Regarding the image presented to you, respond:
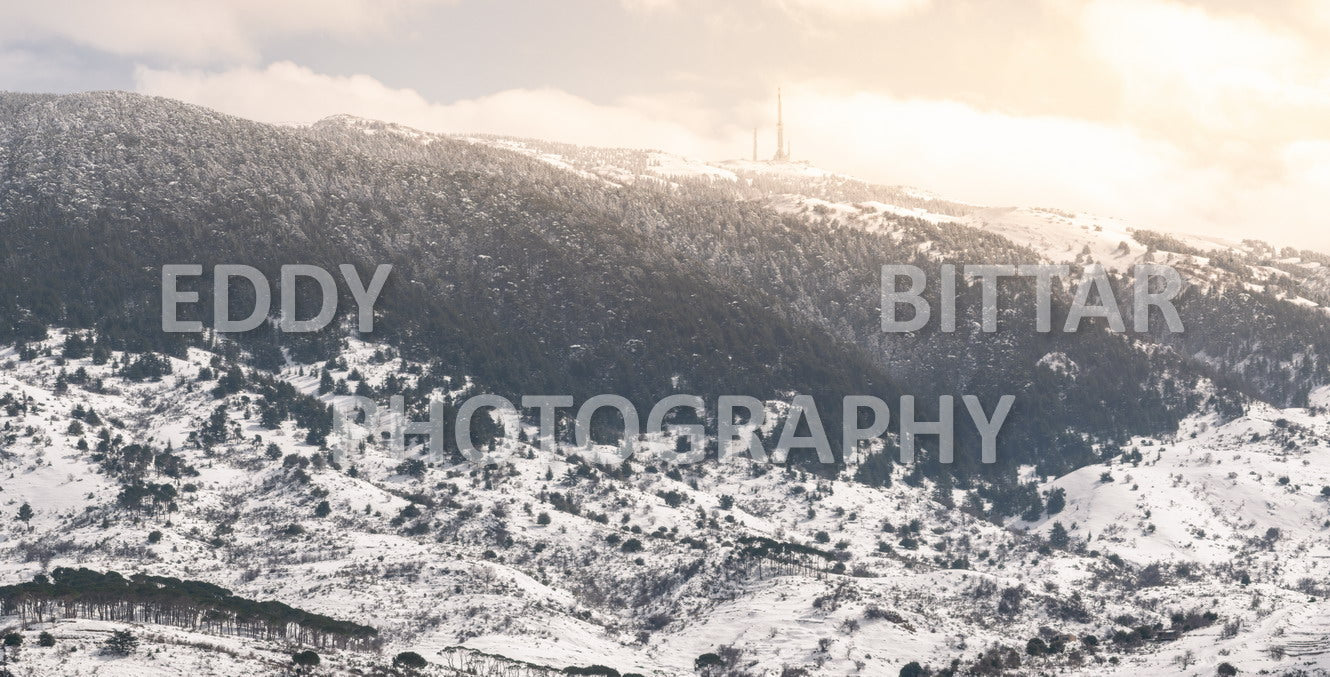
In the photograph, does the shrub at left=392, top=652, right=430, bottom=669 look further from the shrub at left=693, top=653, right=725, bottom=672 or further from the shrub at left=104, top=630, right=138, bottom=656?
the shrub at left=693, top=653, right=725, bottom=672

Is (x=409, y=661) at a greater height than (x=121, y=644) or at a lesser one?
lesser

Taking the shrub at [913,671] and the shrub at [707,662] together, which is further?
the shrub at [707,662]

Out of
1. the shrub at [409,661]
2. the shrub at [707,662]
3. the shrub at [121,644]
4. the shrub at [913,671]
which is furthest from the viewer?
the shrub at [707,662]

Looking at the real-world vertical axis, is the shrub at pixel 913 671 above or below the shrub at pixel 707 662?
above

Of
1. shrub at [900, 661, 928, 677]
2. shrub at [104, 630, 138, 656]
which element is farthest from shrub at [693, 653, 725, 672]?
shrub at [104, 630, 138, 656]

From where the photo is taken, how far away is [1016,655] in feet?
636

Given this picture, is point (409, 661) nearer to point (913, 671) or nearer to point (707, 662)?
point (707, 662)

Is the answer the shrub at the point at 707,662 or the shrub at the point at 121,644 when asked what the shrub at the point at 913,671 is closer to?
the shrub at the point at 707,662

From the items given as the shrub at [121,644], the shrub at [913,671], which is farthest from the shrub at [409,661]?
the shrub at [913,671]

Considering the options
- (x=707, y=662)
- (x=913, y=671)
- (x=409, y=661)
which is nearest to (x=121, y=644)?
(x=409, y=661)

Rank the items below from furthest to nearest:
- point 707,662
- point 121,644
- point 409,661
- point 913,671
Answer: point 707,662, point 913,671, point 409,661, point 121,644

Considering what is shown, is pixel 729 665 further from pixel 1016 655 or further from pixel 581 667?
pixel 1016 655

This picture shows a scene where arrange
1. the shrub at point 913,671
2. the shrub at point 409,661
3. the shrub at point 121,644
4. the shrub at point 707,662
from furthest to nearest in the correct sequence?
the shrub at point 707,662 → the shrub at point 913,671 → the shrub at point 409,661 → the shrub at point 121,644

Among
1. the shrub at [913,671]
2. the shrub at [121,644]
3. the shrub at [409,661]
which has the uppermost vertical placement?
the shrub at [121,644]
